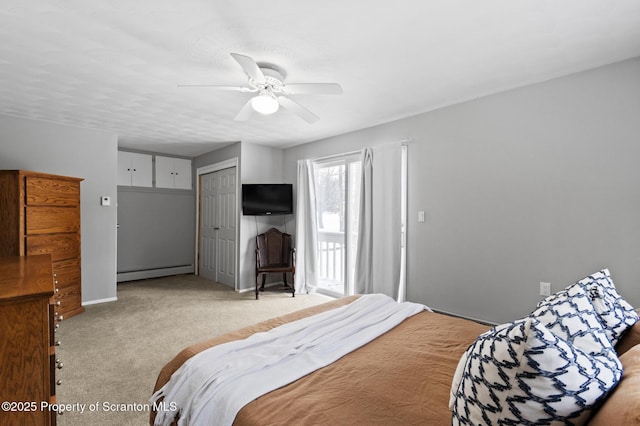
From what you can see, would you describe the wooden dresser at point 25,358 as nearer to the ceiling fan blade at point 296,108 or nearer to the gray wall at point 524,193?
the ceiling fan blade at point 296,108

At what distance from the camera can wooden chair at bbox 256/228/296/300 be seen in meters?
4.84

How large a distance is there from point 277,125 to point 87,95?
202cm

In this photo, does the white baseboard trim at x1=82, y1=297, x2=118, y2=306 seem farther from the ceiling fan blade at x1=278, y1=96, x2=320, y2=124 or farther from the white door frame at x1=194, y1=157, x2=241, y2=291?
the ceiling fan blade at x1=278, y1=96, x2=320, y2=124

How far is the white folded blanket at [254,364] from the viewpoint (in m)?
1.17

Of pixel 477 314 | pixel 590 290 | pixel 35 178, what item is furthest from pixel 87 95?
pixel 477 314

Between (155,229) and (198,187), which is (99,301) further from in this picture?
(198,187)

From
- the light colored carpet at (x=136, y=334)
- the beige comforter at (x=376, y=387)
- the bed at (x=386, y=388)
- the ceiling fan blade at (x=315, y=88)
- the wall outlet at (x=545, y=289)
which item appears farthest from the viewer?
the wall outlet at (x=545, y=289)

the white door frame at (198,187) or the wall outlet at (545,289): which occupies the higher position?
the white door frame at (198,187)

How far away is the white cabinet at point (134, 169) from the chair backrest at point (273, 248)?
8.15 feet

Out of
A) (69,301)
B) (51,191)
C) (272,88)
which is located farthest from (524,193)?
(69,301)

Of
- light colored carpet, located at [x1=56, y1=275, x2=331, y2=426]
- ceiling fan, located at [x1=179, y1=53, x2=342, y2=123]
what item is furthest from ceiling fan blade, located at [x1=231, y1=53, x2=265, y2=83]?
light colored carpet, located at [x1=56, y1=275, x2=331, y2=426]

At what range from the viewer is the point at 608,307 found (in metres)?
1.16

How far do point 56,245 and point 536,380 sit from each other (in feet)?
14.6

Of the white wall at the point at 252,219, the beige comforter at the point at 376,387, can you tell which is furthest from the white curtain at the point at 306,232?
the beige comforter at the point at 376,387
